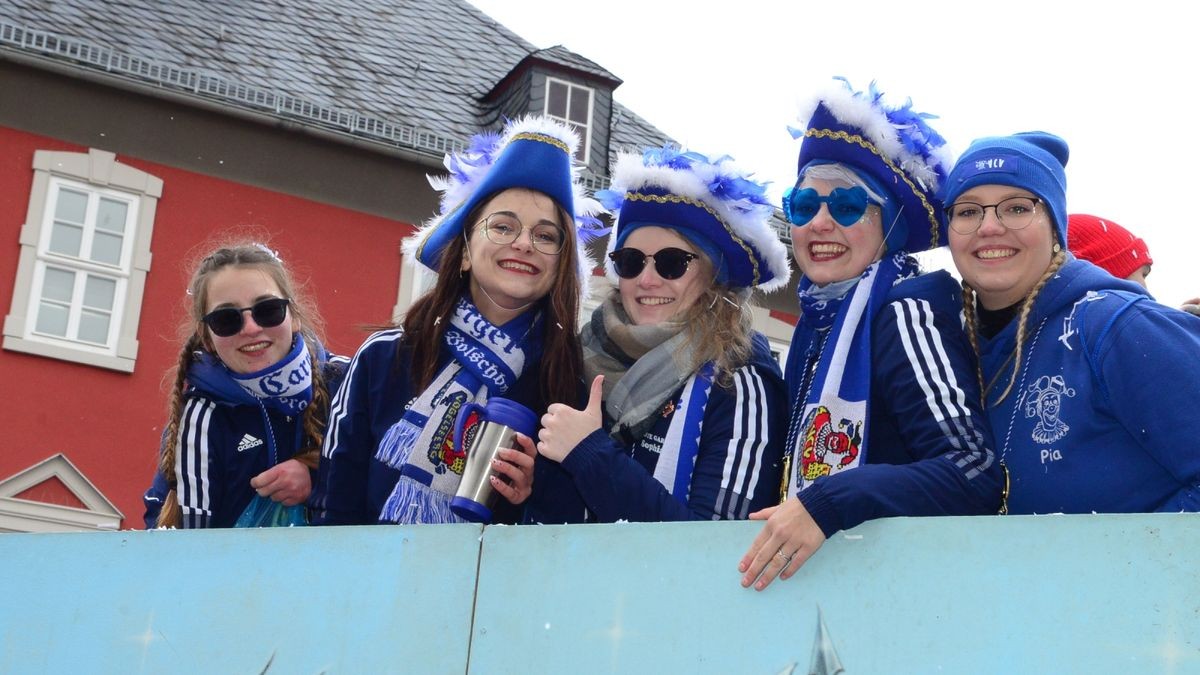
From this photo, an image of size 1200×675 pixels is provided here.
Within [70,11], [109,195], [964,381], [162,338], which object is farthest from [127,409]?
[964,381]

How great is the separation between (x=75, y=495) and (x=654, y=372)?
35.8ft

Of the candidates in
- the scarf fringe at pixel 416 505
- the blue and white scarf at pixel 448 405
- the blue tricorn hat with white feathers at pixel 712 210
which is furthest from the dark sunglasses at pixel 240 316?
the blue tricorn hat with white feathers at pixel 712 210

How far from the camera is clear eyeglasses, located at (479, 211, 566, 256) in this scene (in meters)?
3.88

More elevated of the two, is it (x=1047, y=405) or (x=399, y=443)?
(x=1047, y=405)

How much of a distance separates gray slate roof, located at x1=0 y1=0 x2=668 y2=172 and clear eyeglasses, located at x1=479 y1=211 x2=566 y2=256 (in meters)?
10.6

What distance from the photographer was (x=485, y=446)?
3340 millimetres

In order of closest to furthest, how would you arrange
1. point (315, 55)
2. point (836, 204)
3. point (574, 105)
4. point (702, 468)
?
1. point (702, 468)
2. point (836, 204)
3. point (315, 55)
4. point (574, 105)

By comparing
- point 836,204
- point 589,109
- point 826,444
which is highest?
point 589,109

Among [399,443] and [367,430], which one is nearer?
[399,443]

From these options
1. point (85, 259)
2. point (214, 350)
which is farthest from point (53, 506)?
point (214, 350)

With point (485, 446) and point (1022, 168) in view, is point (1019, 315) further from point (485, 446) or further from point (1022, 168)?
point (485, 446)

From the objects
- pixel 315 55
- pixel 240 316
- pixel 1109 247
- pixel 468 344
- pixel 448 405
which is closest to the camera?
pixel 448 405

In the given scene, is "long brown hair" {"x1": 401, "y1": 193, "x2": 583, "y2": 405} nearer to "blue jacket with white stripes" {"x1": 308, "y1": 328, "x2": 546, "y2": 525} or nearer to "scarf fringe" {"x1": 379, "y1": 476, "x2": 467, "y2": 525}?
"blue jacket with white stripes" {"x1": 308, "y1": 328, "x2": 546, "y2": 525}

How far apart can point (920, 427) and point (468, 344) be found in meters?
1.42
